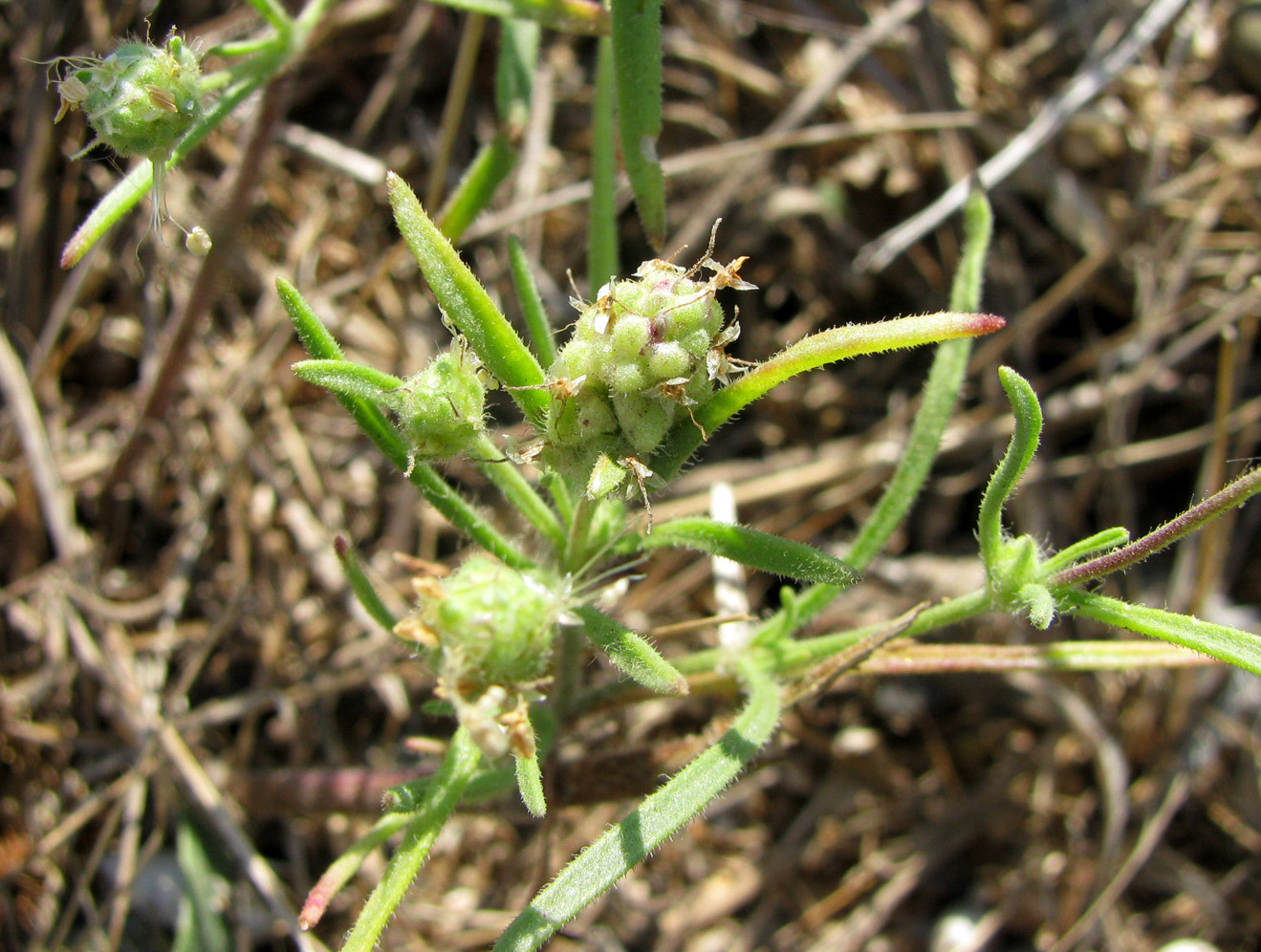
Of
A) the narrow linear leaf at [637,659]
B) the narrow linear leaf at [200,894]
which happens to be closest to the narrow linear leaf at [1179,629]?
the narrow linear leaf at [637,659]

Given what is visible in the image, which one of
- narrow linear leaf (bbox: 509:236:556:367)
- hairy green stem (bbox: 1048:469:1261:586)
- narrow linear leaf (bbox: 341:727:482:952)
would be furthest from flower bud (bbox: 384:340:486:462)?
hairy green stem (bbox: 1048:469:1261:586)

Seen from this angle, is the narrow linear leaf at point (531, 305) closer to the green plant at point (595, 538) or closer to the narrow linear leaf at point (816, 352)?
the green plant at point (595, 538)

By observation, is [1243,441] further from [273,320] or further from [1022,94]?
[273,320]

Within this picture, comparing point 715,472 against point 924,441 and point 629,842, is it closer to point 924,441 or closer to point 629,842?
point 924,441

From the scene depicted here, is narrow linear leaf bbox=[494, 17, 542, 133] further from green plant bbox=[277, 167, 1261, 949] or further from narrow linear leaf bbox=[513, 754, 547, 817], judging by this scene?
narrow linear leaf bbox=[513, 754, 547, 817]

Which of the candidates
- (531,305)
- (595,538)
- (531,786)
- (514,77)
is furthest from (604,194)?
(531,786)
